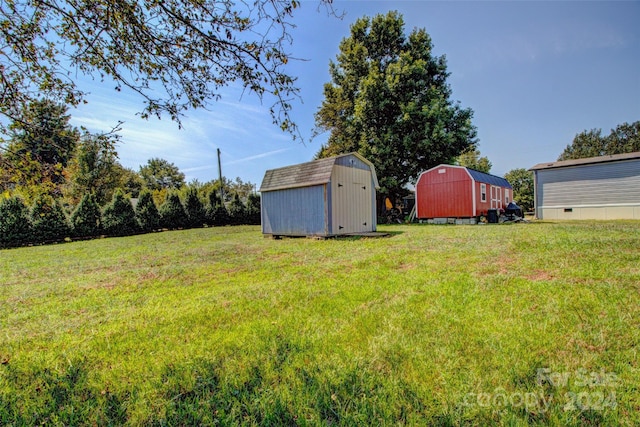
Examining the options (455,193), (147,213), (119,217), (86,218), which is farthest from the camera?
(147,213)

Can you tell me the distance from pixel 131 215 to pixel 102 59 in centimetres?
1743

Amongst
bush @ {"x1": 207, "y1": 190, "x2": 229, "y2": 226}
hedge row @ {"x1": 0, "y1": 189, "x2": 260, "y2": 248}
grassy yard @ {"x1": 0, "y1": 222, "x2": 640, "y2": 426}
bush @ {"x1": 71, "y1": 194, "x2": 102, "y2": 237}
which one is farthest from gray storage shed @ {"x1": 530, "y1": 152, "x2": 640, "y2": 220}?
bush @ {"x1": 71, "y1": 194, "x2": 102, "y2": 237}

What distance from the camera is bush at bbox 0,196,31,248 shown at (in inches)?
506

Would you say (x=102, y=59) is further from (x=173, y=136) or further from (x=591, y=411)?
(x=591, y=411)

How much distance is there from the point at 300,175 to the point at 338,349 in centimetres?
896

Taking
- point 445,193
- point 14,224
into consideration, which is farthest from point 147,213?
point 445,193

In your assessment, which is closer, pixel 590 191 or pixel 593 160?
pixel 593 160

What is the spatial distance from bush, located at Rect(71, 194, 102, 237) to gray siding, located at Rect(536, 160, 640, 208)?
2761 cm

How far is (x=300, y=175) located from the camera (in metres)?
10.7

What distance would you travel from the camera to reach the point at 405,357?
204 cm

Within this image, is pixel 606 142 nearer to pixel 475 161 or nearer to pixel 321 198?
pixel 475 161

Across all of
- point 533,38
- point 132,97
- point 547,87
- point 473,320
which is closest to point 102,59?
point 132,97

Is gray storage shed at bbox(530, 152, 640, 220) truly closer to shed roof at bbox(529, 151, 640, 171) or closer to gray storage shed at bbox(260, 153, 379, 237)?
shed roof at bbox(529, 151, 640, 171)

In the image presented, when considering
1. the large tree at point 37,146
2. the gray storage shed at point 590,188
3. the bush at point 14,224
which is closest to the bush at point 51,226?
the bush at point 14,224
